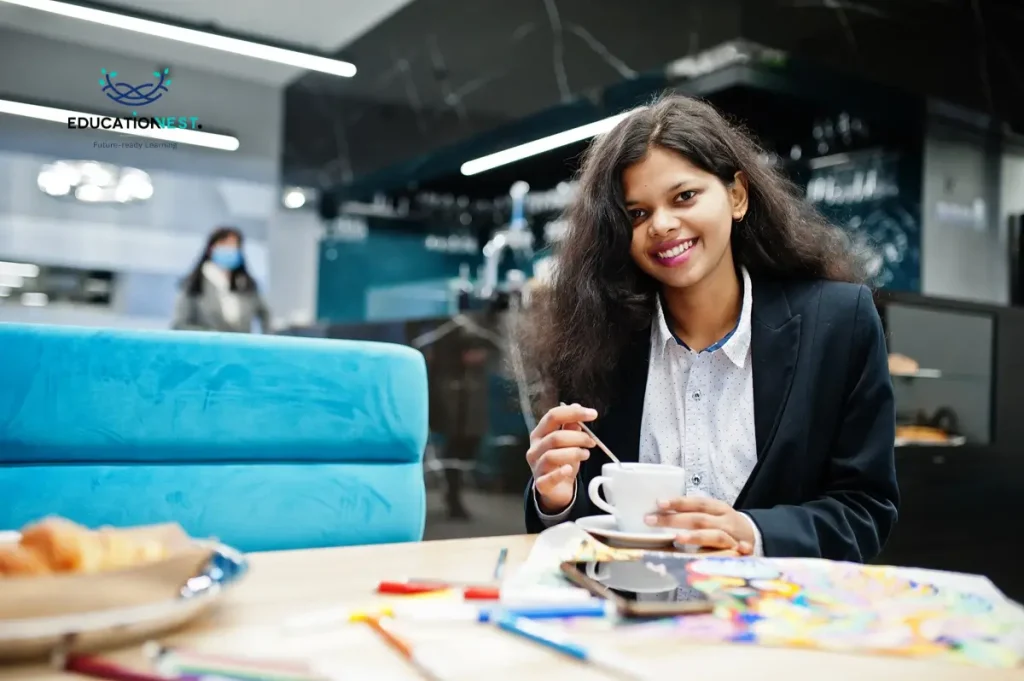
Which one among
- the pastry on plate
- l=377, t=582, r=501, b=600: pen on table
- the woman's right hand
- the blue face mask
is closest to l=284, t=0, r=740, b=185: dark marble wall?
the blue face mask

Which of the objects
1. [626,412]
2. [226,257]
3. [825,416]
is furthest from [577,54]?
[825,416]

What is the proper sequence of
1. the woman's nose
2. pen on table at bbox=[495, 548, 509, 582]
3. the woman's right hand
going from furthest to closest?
the woman's nose, the woman's right hand, pen on table at bbox=[495, 548, 509, 582]

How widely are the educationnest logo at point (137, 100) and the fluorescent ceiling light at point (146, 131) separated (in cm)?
2

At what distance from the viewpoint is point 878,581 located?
0.61 metres

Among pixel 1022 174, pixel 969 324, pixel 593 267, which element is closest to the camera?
pixel 593 267

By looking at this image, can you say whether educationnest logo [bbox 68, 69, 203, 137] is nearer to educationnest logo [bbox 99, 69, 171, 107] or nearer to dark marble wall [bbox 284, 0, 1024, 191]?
educationnest logo [bbox 99, 69, 171, 107]

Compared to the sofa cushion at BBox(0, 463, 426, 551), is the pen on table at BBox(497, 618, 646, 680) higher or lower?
higher

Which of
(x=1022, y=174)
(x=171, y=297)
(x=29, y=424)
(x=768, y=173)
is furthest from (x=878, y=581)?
(x=171, y=297)

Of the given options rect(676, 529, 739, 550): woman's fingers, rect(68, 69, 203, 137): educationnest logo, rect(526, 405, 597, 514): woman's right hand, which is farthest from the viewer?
rect(68, 69, 203, 137): educationnest logo

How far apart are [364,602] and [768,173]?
1.05 metres

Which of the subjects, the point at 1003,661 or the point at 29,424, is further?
the point at 29,424

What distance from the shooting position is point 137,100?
17.1 ft

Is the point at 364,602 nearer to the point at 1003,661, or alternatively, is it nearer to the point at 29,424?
the point at 1003,661

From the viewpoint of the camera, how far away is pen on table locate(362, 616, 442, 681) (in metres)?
0.43
